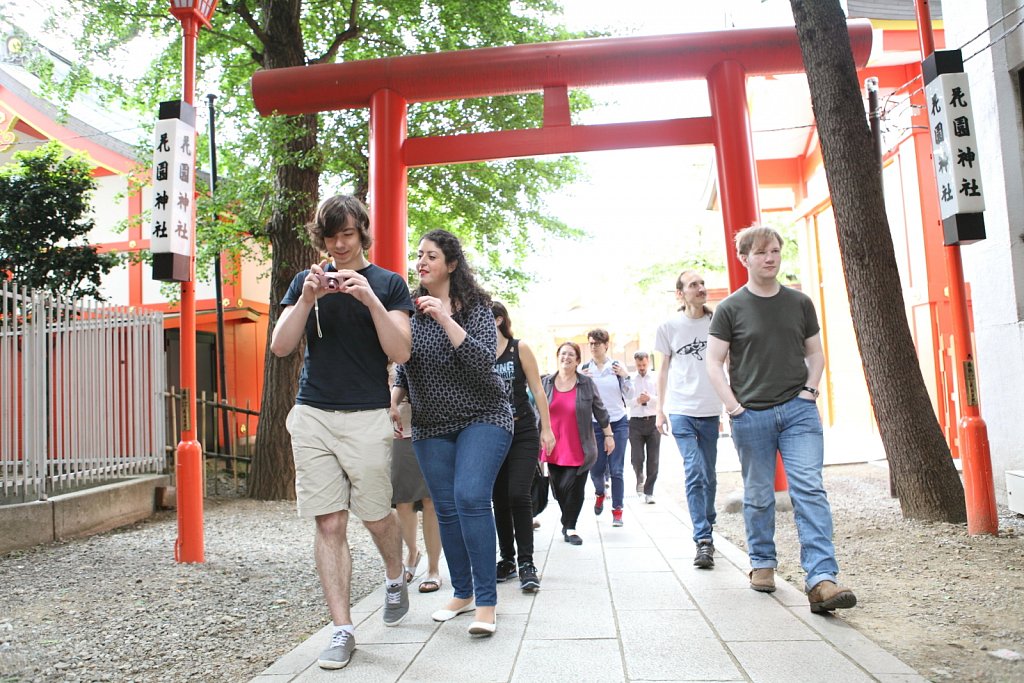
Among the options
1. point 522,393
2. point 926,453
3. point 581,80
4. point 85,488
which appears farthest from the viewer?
point 581,80

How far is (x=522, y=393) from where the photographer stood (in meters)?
5.23

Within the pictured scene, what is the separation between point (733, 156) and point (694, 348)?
10.5 feet

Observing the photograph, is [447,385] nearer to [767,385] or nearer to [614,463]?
[767,385]

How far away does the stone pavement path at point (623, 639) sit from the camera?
3.18m

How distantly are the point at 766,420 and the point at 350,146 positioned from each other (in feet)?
27.9

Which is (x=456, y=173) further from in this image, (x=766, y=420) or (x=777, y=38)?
(x=766, y=420)

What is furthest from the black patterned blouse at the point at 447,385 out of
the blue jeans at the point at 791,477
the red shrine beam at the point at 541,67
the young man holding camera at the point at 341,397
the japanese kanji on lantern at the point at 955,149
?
the red shrine beam at the point at 541,67

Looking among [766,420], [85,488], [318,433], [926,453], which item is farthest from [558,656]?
[85,488]

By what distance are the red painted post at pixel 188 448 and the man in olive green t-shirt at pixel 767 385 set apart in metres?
3.94

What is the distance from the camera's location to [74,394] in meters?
7.77

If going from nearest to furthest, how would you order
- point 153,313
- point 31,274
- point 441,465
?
point 441,465 < point 153,313 < point 31,274

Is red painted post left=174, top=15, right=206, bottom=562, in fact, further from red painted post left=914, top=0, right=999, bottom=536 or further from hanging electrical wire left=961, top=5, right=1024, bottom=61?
hanging electrical wire left=961, top=5, right=1024, bottom=61

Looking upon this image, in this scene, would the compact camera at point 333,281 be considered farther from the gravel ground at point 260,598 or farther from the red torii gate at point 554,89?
the red torii gate at point 554,89

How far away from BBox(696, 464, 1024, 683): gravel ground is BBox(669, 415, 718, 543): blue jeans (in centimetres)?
57
